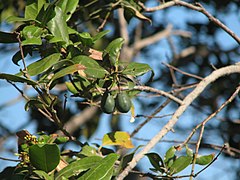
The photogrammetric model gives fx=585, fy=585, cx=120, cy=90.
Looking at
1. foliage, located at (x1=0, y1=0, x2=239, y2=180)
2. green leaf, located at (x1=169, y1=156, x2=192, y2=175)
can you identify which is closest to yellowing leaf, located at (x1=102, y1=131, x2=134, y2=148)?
foliage, located at (x1=0, y1=0, x2=239, y2=180)

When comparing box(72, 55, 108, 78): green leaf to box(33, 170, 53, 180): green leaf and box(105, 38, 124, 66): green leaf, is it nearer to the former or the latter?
box(105, 38, 124, 66): green leaf

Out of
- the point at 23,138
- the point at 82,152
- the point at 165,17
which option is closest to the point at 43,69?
the point at 23,138

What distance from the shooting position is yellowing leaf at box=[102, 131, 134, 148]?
1.37m

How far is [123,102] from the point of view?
Answer: 1181mm

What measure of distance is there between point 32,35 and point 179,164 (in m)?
0.41

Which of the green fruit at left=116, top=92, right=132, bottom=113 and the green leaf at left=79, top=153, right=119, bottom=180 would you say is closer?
the green leaf at left=79, top=153, right=119, bottom=180

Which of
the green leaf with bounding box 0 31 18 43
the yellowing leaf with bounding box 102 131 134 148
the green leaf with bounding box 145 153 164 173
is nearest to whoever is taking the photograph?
the green leaf with bounding box 0 31 18 43

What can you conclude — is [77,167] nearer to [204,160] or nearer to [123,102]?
[123,102]

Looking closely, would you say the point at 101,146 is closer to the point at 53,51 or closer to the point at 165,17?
the point at 53,51

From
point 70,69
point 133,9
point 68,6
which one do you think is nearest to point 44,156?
point 70,69

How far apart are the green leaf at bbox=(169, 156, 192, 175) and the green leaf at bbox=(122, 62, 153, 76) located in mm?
200

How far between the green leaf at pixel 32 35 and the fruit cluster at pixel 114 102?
7.2 inches

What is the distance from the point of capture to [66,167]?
3.52 feet

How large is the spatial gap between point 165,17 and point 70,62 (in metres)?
2.63
